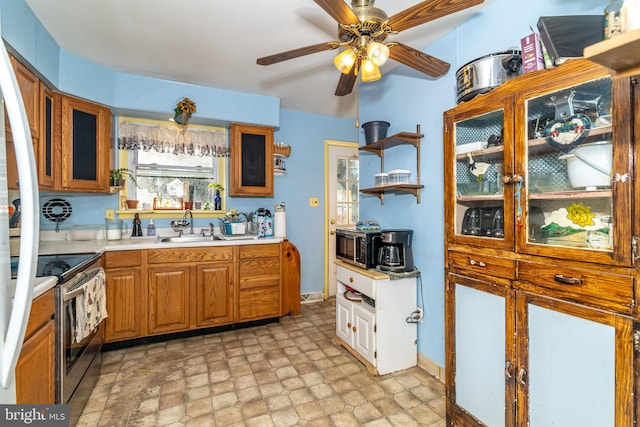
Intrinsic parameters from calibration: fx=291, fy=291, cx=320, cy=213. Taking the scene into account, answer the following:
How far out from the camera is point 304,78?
114 inches

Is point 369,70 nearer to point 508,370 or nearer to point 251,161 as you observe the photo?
point 508,370

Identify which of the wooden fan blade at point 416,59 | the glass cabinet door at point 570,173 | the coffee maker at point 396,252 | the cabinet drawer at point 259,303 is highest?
the wooden fan blade at point 416,59

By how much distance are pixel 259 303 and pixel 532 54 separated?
293cm

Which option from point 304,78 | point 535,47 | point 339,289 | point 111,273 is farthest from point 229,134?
point 535,47

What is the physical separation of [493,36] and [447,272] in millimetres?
1490

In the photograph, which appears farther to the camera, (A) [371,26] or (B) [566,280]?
(A) [371,26]

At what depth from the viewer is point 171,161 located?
3.33 metres

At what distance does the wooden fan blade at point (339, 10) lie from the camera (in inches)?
47.6

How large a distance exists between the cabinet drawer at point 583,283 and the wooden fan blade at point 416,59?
1.23m

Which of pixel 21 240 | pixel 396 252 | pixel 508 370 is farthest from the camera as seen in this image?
pixel 396 252

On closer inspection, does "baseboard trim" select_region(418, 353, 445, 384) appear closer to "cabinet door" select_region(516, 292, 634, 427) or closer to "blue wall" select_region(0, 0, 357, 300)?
"cabinet door" select_region(516, 292, 634, 427)

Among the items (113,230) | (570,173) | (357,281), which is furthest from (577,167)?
(113,230)

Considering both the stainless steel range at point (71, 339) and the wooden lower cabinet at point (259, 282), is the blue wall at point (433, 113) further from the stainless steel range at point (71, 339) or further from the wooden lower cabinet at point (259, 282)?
the stainless steel range at point (71, 339)

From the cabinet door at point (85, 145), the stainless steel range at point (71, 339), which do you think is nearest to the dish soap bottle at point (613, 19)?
the stainless steel range at point (71, 339)
